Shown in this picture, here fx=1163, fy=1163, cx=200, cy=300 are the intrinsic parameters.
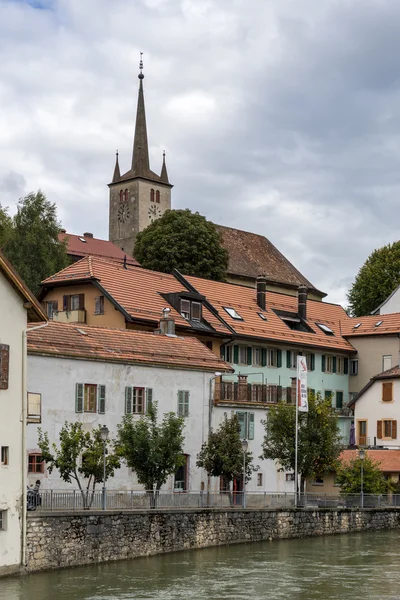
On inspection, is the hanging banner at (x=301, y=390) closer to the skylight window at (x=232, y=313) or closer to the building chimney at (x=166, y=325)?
the building chimney at (x=166, y=325)

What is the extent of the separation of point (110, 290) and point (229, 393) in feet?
35.4

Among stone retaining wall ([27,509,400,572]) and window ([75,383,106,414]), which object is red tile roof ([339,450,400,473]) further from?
window ([75,383,106,414])

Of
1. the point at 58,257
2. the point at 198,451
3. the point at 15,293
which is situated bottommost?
the point at 198,451

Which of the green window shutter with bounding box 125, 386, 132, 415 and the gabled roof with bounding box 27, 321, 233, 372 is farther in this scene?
the green window shutter with bounding box 125, 386, 132, 415

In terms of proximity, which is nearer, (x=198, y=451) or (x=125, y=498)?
(x=125, y=498)

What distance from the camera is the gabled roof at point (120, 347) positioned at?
5275 cm

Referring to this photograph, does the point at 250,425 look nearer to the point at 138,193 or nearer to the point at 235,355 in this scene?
the point at 235,355

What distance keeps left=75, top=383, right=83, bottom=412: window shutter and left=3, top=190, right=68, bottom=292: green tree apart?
33.4m

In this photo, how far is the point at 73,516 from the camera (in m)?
42.8

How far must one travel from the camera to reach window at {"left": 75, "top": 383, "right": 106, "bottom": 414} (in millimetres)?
53719

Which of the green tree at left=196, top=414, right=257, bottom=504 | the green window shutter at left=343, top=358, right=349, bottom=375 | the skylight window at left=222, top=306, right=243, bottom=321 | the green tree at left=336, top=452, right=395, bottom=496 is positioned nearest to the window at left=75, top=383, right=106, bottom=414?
the green tree at left=196, top=414, right=257, bottom=504

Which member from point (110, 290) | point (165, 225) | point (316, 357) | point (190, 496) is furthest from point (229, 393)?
point (165, 225)

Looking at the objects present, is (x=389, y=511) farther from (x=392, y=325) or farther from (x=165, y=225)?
(x=165, y=225)

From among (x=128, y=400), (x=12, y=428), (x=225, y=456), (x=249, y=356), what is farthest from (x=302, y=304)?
(x=12, y=428)
